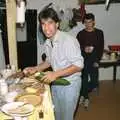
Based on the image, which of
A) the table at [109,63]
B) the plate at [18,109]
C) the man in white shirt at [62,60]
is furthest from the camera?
the table at [109,63]

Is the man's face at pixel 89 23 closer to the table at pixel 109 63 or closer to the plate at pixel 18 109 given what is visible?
the table at pixel 109 63

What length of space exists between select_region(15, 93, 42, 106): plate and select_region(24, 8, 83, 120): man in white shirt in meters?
0.20

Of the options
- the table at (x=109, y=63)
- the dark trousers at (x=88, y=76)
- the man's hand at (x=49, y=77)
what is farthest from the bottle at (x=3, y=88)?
the table at (x=109, y=63)

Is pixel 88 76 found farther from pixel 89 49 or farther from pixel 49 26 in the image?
pixel 49 26

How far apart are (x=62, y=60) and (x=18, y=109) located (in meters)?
0.66

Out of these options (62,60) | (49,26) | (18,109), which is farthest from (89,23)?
(18,109)

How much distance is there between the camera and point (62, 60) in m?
2.69

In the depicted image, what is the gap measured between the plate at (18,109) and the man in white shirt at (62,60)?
38 cm

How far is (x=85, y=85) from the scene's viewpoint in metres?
4.62

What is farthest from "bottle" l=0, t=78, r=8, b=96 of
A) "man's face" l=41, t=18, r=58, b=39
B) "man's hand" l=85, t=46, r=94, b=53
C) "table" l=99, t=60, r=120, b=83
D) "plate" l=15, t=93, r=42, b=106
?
"table" l=99, t=60, r=120, b=83

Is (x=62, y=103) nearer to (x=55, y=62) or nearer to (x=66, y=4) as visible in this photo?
(x=55, y=62)

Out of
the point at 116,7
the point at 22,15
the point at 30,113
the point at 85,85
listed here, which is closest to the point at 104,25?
the point at 116,7

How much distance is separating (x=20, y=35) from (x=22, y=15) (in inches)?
67.8

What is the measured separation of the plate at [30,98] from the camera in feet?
7.94
